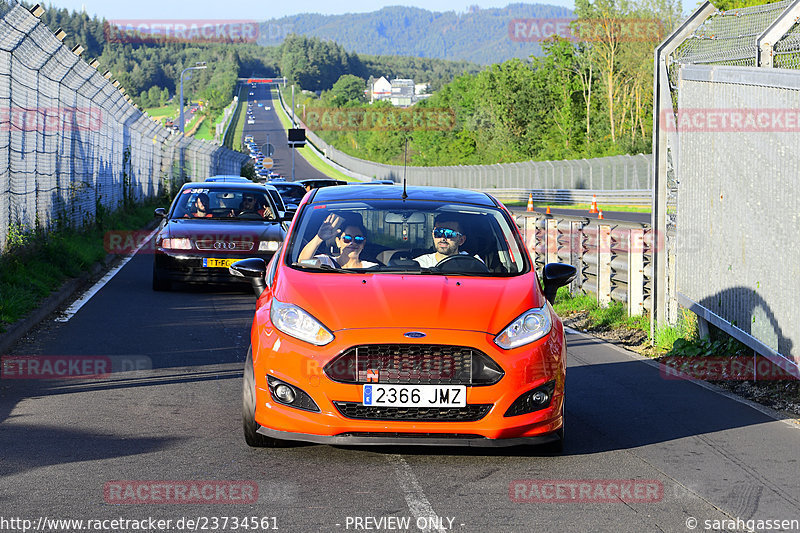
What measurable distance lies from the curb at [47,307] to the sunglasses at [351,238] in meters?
4.06

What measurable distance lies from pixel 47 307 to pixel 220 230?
3705 mm

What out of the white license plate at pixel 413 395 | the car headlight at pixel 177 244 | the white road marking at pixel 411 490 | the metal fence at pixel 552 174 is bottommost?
the white road marking at pixel 411 490

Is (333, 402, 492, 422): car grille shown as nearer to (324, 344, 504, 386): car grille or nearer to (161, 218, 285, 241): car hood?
(324, 344, 504, 386): car grille

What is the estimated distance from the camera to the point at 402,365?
19.5ft

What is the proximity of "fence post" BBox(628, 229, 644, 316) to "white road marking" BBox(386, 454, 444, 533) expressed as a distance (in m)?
6.93

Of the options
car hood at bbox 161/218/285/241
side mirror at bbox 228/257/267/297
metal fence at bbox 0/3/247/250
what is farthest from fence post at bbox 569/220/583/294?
side mirror at bbox 228/257/267/297

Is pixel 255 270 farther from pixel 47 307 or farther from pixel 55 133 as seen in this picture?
pixel 55 133

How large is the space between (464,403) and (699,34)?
20.3ft

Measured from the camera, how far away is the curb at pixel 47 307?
10.2 m

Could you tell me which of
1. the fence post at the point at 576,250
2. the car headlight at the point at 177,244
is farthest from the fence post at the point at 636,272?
the car headlight at the point at 177,244

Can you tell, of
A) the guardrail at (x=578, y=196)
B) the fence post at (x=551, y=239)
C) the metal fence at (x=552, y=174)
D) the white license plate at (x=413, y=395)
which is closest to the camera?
the white license plate at (x=413, y=395)

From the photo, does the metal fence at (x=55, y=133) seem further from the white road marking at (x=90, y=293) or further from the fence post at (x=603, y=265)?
the fence post at (x=603, y=265)

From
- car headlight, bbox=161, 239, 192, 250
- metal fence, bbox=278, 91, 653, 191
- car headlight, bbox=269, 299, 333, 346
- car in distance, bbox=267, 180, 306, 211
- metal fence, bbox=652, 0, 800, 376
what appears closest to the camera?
car headlight, bbox=269, 299, 333, 346

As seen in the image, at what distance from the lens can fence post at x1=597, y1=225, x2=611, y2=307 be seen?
1375 cm
